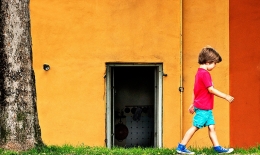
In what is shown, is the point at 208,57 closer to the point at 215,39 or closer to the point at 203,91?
the point at 203,91

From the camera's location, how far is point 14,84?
6.90 metres

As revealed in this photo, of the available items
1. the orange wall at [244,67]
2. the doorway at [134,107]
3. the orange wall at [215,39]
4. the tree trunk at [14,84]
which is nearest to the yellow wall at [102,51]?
the orange wall at [215,39]

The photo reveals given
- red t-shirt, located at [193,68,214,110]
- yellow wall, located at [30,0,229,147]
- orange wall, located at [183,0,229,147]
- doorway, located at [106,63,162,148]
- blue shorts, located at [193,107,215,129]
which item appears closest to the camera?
red t-shirt, located at [193,68,214,110]

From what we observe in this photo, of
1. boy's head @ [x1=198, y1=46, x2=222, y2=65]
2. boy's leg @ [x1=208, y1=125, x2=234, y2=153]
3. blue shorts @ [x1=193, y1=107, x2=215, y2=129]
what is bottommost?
boy's leg @ [x1=208, y1=125, x2=234, y2=153]

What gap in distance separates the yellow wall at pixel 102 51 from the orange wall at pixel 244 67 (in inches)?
6.8

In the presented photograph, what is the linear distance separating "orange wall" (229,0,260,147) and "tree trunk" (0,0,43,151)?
475 centimetres

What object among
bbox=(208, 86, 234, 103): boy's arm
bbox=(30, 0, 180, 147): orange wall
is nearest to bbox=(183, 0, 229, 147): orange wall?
bbox=(30, 0, 180, 147): orange wall

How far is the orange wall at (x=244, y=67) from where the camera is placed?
401 inches

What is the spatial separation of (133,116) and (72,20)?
3.22 m

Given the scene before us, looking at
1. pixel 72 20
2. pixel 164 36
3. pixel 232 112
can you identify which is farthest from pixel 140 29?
pixel 232 112

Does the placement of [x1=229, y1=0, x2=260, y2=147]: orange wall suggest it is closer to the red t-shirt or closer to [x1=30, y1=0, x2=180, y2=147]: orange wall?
[x1=30, y1=0, x2=180, y2=147]: orange wall

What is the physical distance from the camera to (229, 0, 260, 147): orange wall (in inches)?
401

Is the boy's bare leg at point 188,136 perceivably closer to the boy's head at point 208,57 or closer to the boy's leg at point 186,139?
the boy's leg at point 186,139

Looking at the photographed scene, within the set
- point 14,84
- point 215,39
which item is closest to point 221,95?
point 14,84
